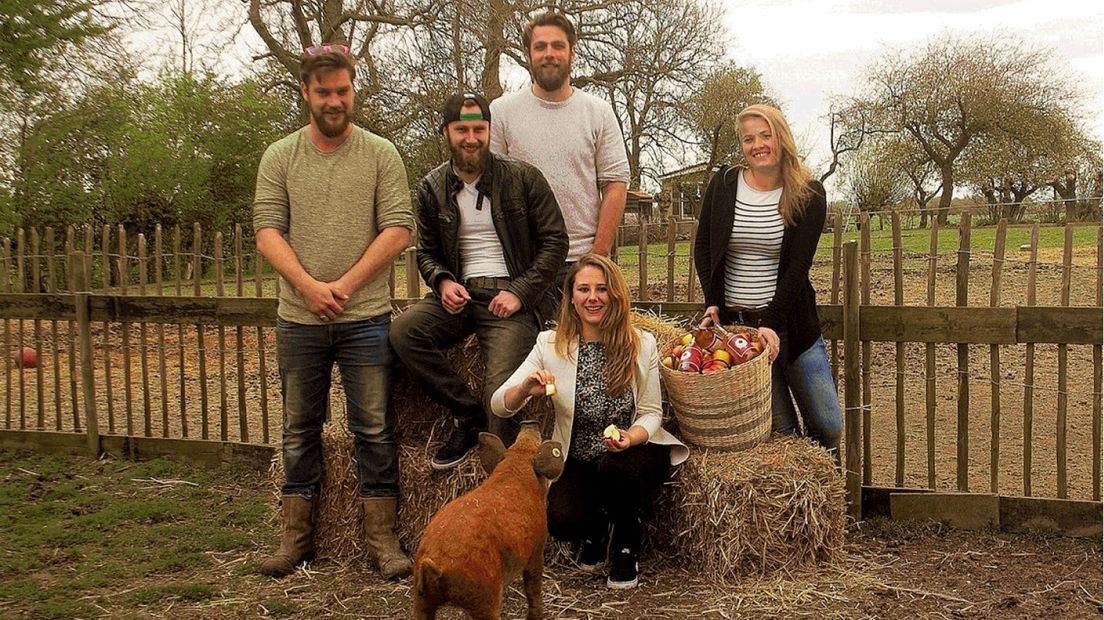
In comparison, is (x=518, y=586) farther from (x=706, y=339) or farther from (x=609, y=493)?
(x=706, y=339)

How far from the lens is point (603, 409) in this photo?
382 centimetres

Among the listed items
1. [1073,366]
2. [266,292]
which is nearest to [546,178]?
[1073,366]

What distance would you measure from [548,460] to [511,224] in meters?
1.09

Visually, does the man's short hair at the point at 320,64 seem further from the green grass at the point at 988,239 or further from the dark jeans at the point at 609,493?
the green grass at the point at 988,239

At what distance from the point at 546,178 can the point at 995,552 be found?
259cm

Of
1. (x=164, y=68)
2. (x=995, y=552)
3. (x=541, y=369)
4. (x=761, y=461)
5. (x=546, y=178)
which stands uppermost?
(x=164, y=68)

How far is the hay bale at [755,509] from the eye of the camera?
378 cm

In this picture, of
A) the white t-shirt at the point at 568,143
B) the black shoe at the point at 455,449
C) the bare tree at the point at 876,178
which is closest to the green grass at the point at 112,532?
the black shoe at the point at 455,449

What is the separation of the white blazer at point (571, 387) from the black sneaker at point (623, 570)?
43cm

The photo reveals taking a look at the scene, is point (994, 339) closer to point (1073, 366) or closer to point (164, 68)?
point (1073, 366)

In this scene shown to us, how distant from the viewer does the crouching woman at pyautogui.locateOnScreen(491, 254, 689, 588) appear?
3727 mm

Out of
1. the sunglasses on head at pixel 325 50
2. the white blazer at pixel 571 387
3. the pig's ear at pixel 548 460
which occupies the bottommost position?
the pig's ear at pixel 548 460

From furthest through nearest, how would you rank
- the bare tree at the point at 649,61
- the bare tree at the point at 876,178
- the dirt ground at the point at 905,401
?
the bare tree at the point at 876,178 < the bare tree at the point at 649,61 < the dirt ground at the point at 905,401

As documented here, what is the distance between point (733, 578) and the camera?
3.80 meters
